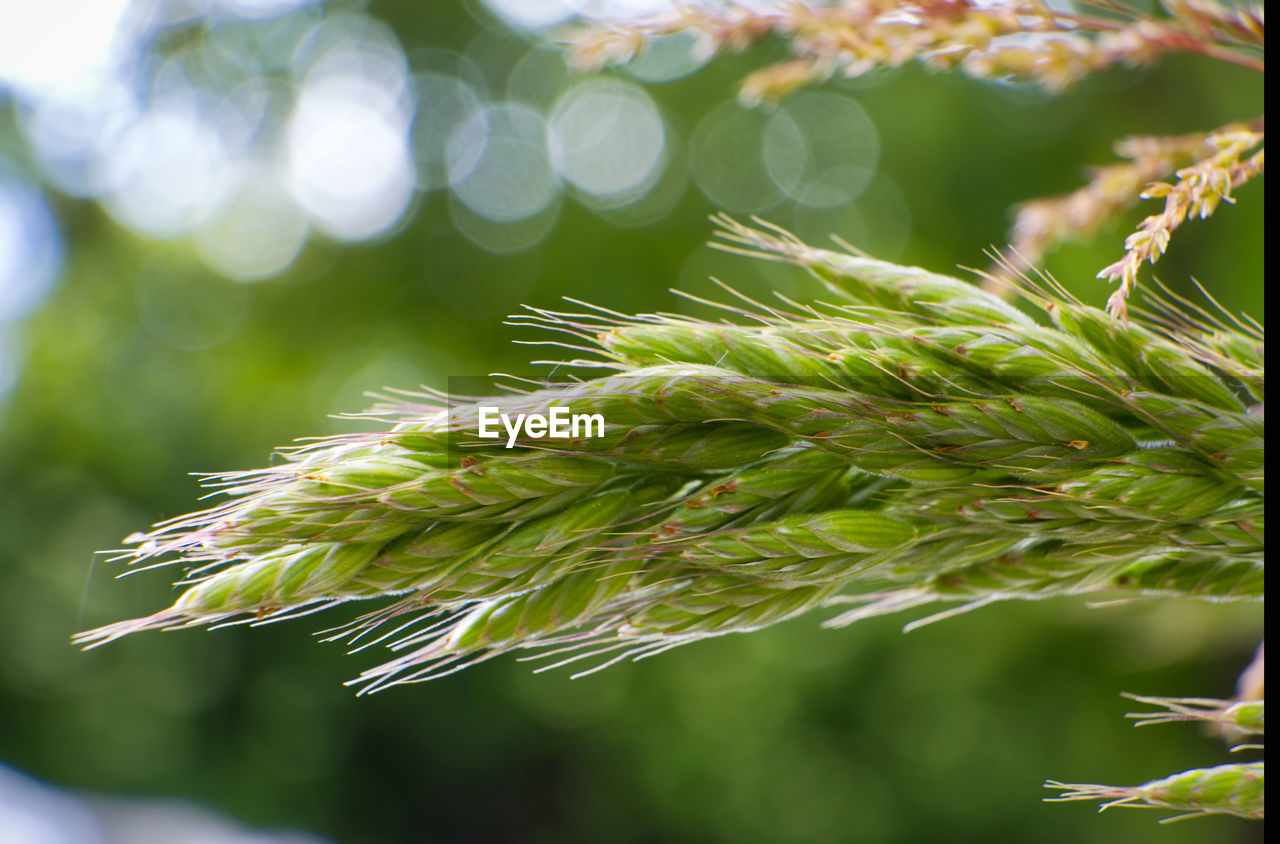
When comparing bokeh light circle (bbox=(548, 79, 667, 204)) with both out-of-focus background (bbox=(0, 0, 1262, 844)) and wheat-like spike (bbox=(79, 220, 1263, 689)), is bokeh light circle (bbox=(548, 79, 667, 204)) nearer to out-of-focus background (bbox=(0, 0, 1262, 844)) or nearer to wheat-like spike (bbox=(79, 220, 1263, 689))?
out-of-focus background (bbox=(0, 0, 1262, 844))

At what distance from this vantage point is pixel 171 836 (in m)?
4.16

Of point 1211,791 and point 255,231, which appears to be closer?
point 1211,791

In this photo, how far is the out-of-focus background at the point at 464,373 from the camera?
391 cm

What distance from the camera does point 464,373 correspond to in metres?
5.48

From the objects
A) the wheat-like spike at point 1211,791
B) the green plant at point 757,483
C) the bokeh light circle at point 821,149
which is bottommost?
the wheat-like spike at point 1211,791

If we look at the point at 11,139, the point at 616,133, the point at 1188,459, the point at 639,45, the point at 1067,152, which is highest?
the point at 11,139

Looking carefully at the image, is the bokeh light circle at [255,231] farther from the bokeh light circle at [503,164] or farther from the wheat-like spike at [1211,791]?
the wheat-like spike at [1211,791]

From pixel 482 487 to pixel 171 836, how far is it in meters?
4.76

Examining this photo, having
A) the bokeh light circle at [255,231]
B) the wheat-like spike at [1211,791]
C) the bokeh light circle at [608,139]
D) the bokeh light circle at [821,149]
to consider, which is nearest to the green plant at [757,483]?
the wheat-like spike at [1211,791]

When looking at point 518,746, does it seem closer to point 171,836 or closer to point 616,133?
point 171,836

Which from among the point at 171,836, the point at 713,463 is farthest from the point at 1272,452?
the point at 171,836

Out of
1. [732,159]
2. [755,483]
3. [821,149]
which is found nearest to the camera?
[755,483]

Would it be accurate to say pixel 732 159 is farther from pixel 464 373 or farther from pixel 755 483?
pixel 755 483

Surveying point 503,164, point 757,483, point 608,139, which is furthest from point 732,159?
point 757,483
